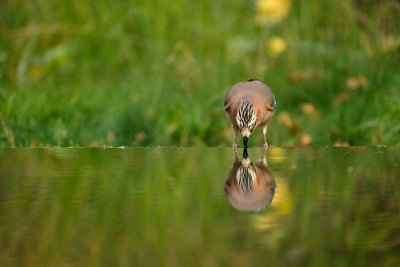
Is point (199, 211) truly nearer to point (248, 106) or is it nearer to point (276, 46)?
point (248, 106)

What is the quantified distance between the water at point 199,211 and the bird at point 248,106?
21.3 inches

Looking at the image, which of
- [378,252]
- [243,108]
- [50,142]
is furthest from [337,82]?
[378,252]

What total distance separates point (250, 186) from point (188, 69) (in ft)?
12.8

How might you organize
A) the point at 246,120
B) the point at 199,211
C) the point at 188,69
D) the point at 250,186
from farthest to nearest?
the point at 188,69
the point at 246,120
the point at 250,186
the point at 199,211

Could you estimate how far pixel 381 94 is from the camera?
16.6 feet

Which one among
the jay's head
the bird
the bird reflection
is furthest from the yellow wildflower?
the bird reflection

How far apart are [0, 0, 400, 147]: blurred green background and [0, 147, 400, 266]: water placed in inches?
70.0

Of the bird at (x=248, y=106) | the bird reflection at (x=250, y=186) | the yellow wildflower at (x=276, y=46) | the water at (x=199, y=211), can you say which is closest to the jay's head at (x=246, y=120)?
the bird at (x=248, y=106)

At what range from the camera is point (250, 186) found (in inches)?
88.7

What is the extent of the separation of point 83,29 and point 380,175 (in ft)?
15.7

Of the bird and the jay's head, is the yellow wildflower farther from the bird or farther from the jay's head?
the jay's head

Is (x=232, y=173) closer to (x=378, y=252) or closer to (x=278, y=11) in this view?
(x=378, y=252)

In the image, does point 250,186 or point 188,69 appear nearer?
point 250,186

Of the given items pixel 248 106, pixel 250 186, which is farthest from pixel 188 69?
pixel 250 186
